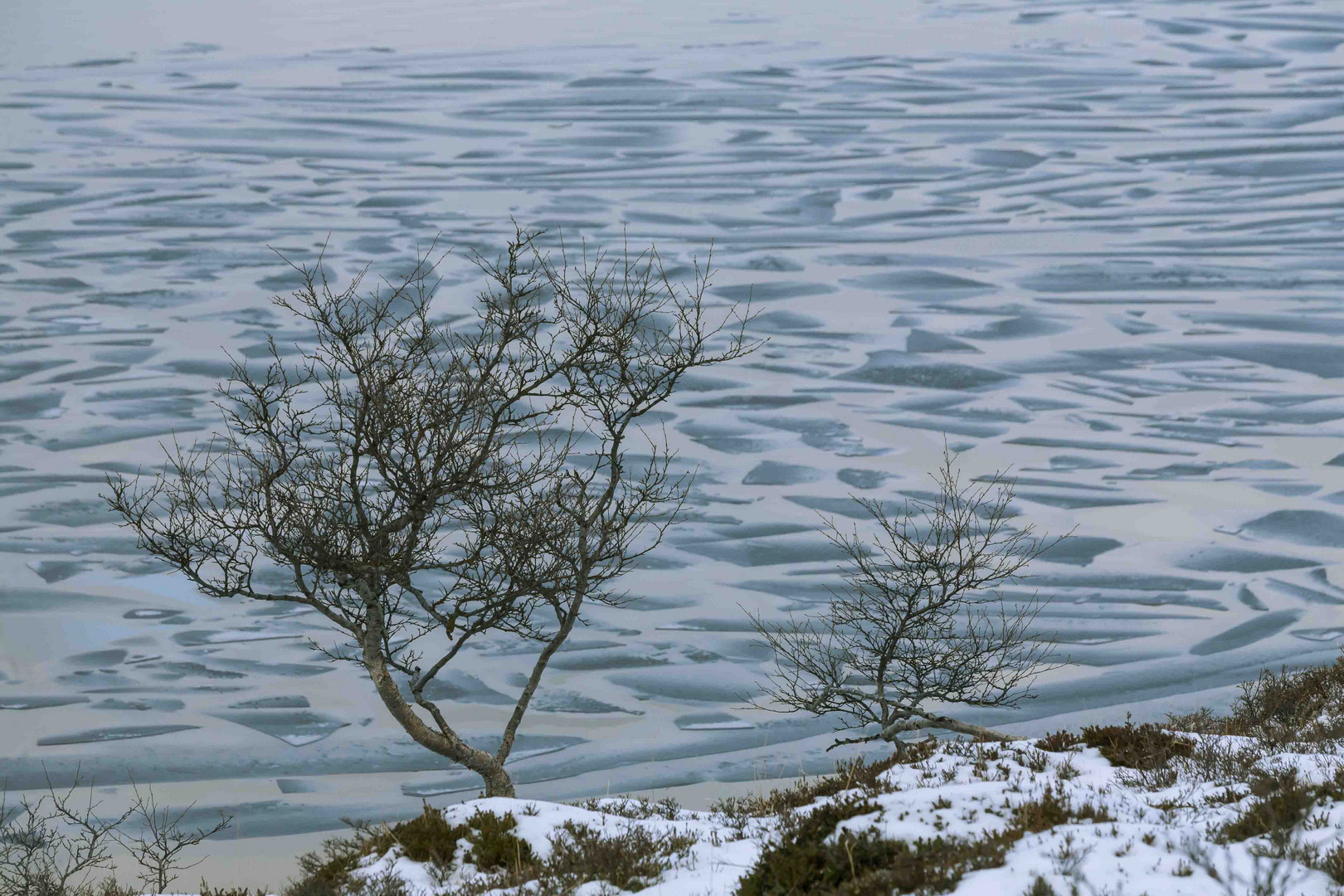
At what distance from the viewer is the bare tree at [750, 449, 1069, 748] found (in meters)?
13.0

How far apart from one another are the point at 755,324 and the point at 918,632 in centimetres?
2237

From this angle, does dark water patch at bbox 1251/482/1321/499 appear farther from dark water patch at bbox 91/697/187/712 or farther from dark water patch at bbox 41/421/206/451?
dark water patch at bbox 41/421/206/451

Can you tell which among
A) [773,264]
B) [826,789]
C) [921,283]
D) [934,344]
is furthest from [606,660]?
[773,264]

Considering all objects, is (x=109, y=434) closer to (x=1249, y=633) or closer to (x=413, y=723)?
(x=413, y=723)

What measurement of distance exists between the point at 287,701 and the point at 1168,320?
25333 millimetres

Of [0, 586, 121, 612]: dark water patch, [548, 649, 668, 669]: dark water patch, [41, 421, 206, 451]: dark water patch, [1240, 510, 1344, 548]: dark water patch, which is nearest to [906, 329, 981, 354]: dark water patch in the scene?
[1240, 510, 1344, 548]: dark water patch

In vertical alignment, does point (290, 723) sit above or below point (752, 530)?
below

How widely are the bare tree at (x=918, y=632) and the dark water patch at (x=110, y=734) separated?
8.35m

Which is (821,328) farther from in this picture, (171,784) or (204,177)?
(204,177)

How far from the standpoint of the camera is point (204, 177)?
165 ft

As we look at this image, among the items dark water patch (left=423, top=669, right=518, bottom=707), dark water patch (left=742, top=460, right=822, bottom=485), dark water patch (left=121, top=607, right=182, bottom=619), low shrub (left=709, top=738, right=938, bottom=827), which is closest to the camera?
low shrub (left=709, top=738, right=938, bottom=827)

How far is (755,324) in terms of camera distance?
118 ft

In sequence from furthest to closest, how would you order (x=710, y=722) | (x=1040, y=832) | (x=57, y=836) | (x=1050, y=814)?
(x=710, y=722) < (x=57, y=836) < (x=1050, y=814) < (x=1040, y=832)

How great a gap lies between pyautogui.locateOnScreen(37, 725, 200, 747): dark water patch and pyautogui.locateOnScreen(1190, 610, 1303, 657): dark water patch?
1473 centimetres
